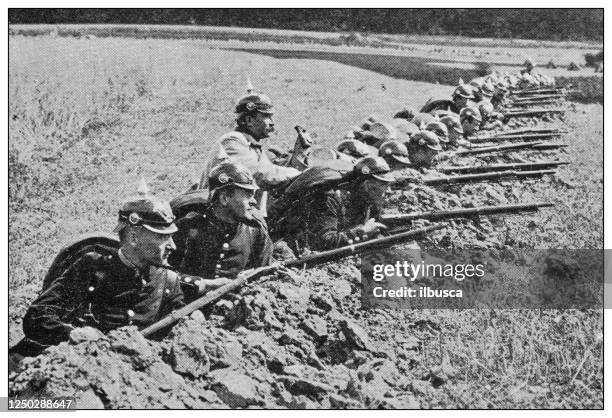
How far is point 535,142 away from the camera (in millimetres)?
11234

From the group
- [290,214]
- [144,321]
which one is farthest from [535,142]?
[144,321]

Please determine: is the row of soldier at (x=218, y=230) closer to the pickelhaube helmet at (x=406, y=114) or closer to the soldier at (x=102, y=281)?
the soldier at (x=102, y=281)

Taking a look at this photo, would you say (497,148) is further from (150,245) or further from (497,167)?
(150,245)

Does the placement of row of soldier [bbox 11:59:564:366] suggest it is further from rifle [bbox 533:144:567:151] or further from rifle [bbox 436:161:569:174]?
rifle [bbox 533:144:567:151]

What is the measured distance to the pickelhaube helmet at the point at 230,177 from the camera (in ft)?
22.5

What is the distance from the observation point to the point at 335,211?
306 inches

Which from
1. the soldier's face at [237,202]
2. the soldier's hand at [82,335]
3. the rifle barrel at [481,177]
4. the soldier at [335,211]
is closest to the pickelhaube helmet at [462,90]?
the rifle barrel at [481,177]

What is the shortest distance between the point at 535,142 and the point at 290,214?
4.87 meters

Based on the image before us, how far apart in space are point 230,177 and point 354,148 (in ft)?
8.51

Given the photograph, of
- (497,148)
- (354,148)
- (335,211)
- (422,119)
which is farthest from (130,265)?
(497,148)

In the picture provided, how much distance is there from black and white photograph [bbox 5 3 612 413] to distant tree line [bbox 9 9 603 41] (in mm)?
30

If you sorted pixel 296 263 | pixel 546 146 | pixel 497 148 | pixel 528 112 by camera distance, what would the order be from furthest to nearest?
pixel 528 112 → pixel 546 146 → pixel 497 148 → pixel 296 263

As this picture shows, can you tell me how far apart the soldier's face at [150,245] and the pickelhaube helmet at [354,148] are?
Answer: 3.28 meters

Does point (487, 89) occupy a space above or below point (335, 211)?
above
